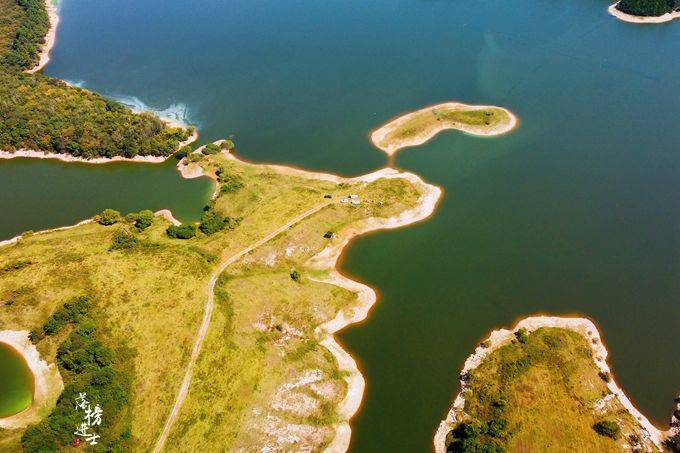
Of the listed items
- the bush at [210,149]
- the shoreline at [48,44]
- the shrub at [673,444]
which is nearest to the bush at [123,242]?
the bush at [210,149]

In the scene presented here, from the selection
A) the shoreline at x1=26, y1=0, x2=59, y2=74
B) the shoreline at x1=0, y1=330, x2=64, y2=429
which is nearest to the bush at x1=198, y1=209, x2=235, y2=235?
the shoreline at x1=0, y1=330, x2=64, y2=429

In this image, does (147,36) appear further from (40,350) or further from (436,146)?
(40,350)

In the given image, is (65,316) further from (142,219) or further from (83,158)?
(83,158)

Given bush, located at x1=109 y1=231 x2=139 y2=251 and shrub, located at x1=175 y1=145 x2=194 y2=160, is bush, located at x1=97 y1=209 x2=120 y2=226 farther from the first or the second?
shrub, located at x1=175 y1=145 x2=194 y2=160

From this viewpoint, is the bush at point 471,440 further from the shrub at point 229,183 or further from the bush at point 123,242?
the shrub at point 229,183

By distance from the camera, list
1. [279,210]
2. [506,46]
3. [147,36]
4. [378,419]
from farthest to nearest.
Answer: [147,36]
[506,46]
[279,210]
[378,419]

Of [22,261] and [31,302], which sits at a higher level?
[22,261]

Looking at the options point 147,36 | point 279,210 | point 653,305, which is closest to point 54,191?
point 279,210
